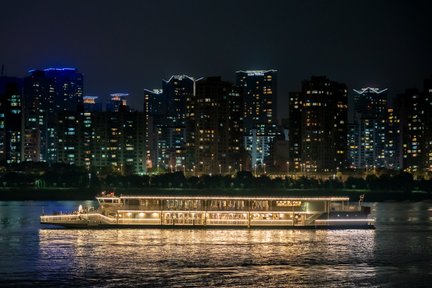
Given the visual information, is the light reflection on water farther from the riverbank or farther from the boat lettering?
the riverbank

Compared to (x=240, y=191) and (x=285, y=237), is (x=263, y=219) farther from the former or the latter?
(x=240, y=191)

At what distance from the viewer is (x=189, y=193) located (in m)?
147

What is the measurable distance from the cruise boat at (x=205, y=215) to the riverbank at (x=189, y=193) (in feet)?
231

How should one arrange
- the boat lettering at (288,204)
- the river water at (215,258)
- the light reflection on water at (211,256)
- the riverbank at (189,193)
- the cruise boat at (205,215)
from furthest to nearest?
the riverbank at (189,193)
the boat lettering at (288,204)
the cruise boat at (205,215)
the light reflection on water at (211,256)
the river water at (215,258)

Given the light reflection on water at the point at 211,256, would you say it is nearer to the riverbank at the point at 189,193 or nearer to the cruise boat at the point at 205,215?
the cruise boat at the point at 205,215

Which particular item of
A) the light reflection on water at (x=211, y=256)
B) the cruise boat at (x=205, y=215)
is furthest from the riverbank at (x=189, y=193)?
the light reflection on water at (x=211, y=256)

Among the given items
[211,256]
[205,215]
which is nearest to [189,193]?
[205,215]

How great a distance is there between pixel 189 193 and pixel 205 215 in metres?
71.9

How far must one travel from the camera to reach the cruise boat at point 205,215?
74.3m

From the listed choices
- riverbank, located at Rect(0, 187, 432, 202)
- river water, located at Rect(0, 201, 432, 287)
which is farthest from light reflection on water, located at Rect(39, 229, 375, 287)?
riverbank, located at Rect(0, 187, 432, 202)

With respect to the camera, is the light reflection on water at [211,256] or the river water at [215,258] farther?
the light reflection on water at [211,256]

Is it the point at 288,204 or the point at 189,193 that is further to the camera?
the point at 189,193

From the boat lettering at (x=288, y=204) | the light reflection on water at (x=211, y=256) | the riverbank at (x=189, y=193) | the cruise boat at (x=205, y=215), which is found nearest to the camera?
the light reflection on water at (x=211, y=256)

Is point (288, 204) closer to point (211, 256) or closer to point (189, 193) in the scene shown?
point (211, 256)
